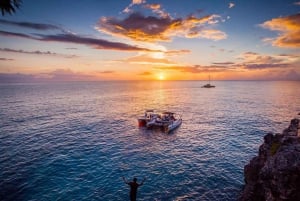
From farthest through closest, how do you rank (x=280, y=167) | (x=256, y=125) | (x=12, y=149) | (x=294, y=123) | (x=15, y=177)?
(x=256, y=125)
(x=12, y=149)
(x=294, y=123)
(x=15, y=177)
(x=280, y=167)

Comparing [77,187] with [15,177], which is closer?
[77,187]

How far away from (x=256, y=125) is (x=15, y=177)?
5603 cm

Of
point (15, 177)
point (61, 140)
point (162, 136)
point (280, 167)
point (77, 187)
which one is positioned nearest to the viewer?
point (280, 167)

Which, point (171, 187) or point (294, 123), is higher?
point (294, 123)

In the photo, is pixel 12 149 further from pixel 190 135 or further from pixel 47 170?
pixel 190 135

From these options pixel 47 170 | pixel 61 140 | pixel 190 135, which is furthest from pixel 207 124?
pixel 47 170

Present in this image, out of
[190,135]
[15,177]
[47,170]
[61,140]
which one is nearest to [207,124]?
[190,135]

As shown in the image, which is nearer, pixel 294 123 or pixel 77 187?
pixel 77 187

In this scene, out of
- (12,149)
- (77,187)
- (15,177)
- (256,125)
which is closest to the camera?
(77,187)

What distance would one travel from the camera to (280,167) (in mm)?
14438

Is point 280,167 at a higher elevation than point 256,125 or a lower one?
higher

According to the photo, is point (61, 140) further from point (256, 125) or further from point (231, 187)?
point (256, 125)

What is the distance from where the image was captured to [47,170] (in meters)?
28.3

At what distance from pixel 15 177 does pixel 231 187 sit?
93.2ft
